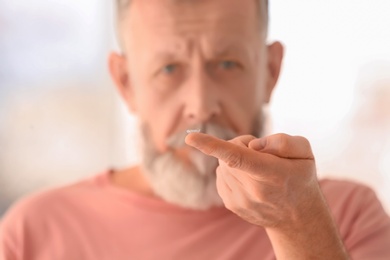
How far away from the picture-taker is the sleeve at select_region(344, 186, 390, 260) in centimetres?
67

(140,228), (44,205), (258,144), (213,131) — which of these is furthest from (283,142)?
(44,205)

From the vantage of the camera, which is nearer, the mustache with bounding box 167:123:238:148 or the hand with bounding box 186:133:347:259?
the hand with bounding box 186:133:347:259

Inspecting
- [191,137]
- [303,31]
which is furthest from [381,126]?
[191,137]

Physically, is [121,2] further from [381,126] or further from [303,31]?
[381,126]

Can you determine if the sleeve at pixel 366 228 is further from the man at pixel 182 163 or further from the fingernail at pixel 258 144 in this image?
the fingernail at pixel 258 144

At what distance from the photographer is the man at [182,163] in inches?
27.6

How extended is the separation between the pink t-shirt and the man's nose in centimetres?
13

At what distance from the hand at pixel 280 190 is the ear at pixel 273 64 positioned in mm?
245

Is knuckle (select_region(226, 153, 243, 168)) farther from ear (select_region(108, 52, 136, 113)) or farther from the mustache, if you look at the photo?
ear (select_region(108, 52, 136, 113))

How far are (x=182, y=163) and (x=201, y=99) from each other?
0.33ft

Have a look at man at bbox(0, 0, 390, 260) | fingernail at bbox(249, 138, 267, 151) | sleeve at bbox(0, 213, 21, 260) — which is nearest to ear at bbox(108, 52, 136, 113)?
man at bbox(0, 0, 390, 260)

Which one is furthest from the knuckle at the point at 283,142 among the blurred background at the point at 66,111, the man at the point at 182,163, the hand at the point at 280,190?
the blurred background at the point at 66,111

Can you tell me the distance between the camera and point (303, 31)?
0.75 meters

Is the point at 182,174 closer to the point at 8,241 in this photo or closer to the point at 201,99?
the point at 201,99
